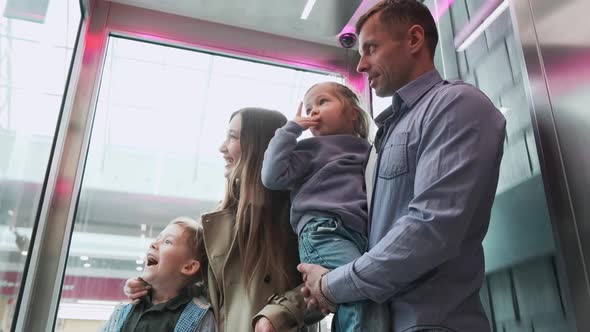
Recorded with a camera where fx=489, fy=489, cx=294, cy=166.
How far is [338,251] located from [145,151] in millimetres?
1108

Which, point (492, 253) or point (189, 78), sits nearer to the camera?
point (492, 253)

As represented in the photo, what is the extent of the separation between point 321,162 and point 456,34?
62cm

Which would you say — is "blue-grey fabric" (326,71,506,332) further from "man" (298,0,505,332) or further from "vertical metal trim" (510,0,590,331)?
"vertical metal trim" (510,0,590,331)

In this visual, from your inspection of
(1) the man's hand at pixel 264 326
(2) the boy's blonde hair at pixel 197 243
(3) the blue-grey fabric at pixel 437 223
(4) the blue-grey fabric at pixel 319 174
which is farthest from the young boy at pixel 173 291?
(3) the blue-grey fabric at pixel 437 223

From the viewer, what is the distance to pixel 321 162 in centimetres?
129

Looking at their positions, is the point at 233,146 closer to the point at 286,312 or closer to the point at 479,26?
the point at 286,312

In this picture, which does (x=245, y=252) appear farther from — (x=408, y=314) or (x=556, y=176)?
(x=556, y=176)

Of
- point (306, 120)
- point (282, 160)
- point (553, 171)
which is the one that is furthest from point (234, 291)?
point (553, 171)

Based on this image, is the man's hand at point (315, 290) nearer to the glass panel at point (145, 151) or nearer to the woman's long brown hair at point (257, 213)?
the woman's long brown hair at point (257, 213)

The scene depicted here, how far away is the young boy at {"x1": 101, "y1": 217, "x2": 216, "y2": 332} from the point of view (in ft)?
4.41

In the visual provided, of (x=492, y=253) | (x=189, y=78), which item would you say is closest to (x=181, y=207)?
(x=189, y=78)

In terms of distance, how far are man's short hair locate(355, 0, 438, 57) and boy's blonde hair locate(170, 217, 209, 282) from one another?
2.63 feet

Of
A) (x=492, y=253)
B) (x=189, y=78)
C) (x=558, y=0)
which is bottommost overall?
(x=492, y=253)

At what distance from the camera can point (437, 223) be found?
0.79 m
